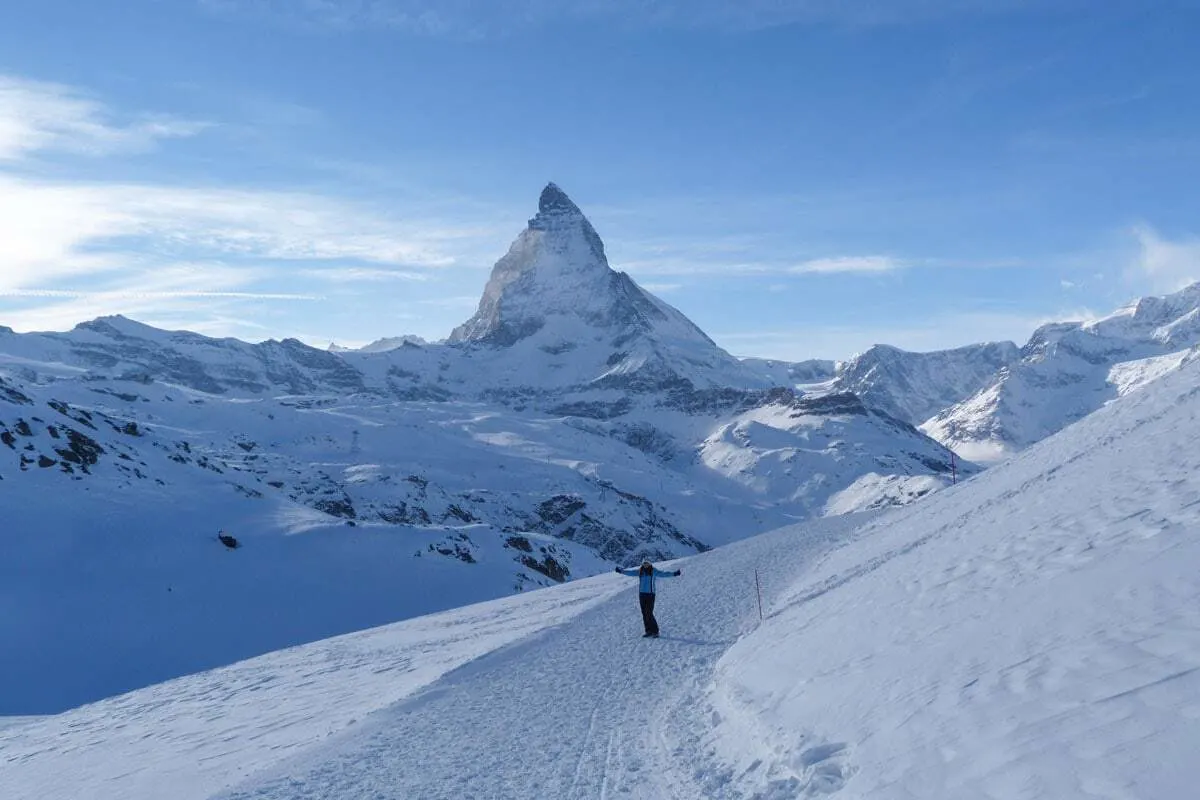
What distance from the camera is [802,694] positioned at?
35.1 ft

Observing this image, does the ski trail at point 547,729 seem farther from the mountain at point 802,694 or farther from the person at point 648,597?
the person at point 648,597

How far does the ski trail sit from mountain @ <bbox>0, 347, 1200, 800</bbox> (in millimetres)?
58

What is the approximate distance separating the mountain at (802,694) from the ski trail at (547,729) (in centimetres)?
6

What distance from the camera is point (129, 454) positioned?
55.9 m

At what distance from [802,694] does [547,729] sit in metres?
3.73

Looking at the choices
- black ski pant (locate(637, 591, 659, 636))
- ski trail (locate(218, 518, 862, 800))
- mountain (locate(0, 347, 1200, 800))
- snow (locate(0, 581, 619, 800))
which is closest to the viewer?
mountain (locate(0, 347, 1200, 800))

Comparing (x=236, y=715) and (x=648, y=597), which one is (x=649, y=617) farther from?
(x=236, y=715)

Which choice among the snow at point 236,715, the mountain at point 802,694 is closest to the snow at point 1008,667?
the mountain at point 802,694

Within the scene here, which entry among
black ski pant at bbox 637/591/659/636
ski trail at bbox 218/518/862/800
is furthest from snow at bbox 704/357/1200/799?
black ski pant at bbox 637/591/659/636

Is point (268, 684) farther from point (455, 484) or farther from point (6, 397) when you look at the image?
point (455, 484)

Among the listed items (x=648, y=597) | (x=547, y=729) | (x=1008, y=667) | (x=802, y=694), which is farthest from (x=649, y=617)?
(x=1008, y=667)

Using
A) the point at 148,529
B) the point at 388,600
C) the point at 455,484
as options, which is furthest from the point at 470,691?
the point at 455,484

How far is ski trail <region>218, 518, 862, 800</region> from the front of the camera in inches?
393

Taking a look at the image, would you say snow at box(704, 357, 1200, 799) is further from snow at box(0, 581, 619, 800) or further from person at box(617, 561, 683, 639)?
snow at box(0, 581, 619, 800)
